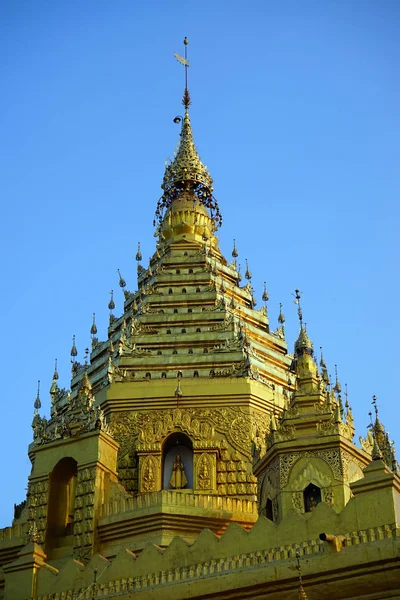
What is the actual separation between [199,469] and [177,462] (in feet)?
4.28

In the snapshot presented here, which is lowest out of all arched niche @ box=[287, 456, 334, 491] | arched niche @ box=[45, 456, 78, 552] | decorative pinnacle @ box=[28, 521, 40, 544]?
decorative pinnacle @ box=[28, 521, 40, 544]

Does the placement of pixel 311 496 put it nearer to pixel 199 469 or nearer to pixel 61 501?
pixel 199 469

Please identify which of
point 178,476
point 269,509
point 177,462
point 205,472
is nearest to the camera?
point 269,509

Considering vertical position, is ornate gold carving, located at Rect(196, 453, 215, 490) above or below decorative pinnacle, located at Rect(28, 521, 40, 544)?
above

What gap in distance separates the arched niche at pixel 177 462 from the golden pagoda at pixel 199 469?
0.05 m

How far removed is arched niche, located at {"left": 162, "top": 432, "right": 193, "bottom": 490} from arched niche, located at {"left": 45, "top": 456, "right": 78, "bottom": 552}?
3399 mm

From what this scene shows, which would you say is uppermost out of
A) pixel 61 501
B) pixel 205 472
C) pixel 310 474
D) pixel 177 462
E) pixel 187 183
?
pixel 187 183

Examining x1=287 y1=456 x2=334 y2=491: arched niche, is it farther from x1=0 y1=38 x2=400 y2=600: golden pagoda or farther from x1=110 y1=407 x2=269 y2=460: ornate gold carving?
x1=110 y1=407 x2=269 y2=460: ornate gold carving

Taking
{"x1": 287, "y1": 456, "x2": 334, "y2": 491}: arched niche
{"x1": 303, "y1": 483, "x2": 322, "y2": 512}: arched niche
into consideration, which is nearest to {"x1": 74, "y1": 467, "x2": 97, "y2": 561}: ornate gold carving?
{"x1": 287, "y1": 456, "x2": 334, "y2": 491}: arched niche

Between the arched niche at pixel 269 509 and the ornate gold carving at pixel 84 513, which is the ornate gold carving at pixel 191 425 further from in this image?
the arched niche at pixel 269 509

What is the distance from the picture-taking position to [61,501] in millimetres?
34344

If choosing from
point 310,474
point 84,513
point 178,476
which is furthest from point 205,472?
point 310,474

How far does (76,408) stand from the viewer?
35.6 metres

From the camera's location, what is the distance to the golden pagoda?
24.6 meters
